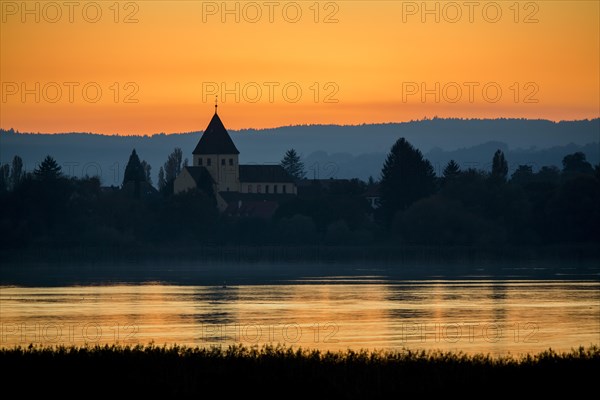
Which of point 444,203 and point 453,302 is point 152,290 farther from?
point 444,203

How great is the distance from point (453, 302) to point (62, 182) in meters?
71.8

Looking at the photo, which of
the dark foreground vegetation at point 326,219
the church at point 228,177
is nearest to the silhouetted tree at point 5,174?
the church at point 228,177

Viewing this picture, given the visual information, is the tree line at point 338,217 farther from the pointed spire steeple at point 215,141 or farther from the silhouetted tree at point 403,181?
the pointed spire steeple at point 215,141

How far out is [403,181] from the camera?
488 ft

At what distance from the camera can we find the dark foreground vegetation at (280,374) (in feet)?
95.2

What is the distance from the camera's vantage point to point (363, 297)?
75.6m

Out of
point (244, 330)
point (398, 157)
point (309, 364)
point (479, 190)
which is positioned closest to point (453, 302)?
point (244, 330)

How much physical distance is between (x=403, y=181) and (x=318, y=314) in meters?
88.1

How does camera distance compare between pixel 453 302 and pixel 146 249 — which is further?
pixel 146 249

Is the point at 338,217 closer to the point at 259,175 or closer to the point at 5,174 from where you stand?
the point at 259,175

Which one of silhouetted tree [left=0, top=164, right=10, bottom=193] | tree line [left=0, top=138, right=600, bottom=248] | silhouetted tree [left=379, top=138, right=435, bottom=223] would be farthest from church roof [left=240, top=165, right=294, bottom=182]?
tree line [left=0, top=138, right=600, bottom=248]

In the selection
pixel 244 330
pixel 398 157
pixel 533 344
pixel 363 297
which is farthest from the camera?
pixel 398 157

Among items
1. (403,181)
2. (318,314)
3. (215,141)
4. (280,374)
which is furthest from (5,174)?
(280,374)

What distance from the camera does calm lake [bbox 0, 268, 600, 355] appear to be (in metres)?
46.8
